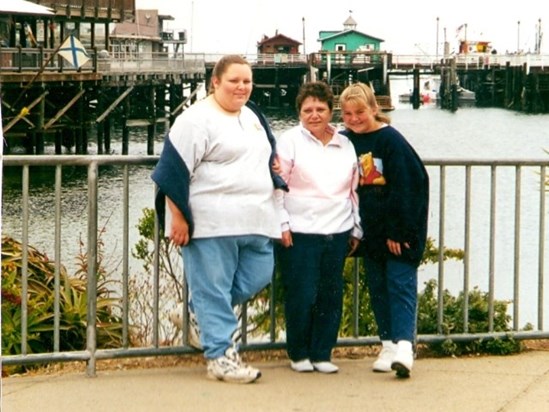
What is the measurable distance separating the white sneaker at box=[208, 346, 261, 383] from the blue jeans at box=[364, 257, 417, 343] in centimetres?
73

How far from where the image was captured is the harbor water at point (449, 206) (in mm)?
15516

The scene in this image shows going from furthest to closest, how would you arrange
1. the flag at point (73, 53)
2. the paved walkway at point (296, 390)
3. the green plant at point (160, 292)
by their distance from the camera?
the flag at point (73, 53) → the green plant at point (160, 292) → the paved walkway at point (296, 390)

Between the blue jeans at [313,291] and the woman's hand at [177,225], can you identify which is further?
A: the blue jeans at [313,291]

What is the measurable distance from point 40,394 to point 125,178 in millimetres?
1071

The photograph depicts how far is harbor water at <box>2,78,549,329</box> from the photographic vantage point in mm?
15516

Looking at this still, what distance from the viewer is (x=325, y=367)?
596cm

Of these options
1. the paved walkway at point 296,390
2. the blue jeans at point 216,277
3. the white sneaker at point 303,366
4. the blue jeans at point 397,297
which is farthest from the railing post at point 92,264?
the blue jeans at point 397,297

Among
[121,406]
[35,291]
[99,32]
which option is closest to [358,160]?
[121,406]

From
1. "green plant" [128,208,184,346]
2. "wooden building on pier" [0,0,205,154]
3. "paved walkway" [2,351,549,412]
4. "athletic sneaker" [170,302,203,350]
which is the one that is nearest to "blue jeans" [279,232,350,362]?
"paved walkway" [2,351,549,412]

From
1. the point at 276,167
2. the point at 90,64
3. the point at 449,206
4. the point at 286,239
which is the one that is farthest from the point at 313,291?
the point at 90,64

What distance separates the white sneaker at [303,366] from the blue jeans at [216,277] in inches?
17.0

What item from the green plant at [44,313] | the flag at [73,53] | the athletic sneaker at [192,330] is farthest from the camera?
the flag at [73,53]

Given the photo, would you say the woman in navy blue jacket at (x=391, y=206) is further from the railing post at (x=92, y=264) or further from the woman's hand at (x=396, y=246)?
the railing post at (x=92, y=264)

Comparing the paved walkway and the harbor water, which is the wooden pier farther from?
the paved walkway
